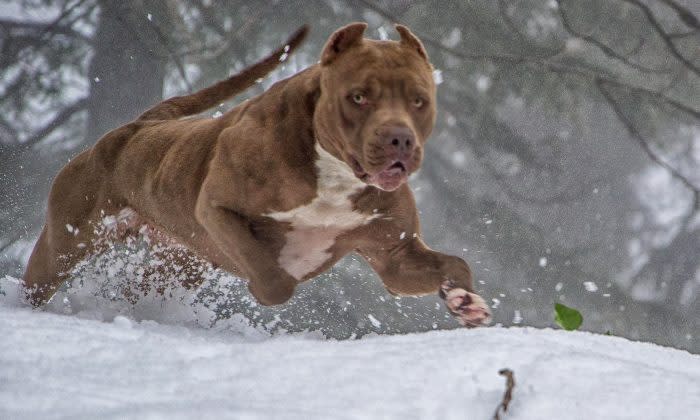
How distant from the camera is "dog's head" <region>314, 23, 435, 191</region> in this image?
8.59ft

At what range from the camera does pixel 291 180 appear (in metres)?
3.06

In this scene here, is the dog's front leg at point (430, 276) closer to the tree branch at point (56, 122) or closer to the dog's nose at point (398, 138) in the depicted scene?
the dog's nose at point (398, 138)

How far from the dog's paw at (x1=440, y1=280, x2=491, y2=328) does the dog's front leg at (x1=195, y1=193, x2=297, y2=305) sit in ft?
2.14

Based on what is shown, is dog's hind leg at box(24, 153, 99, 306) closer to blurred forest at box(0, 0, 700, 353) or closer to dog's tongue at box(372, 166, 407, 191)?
dog's tongue at box(372, 166, 407, 191)

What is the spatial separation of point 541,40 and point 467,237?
221 centimetres

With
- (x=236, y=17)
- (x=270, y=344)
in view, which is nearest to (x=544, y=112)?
(x=236, y=17)

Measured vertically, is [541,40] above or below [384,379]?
below

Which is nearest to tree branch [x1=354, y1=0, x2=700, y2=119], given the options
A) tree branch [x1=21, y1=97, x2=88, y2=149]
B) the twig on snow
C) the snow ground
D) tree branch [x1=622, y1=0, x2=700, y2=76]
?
tree branch [x1=622, y1=0, x2=700, y2=76]

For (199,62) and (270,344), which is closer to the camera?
(270,344)

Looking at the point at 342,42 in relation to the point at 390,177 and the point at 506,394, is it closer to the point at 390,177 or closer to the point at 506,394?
the point at 390,177

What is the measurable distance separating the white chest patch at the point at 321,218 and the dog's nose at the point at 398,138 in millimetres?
386

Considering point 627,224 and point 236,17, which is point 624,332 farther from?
point 236,17

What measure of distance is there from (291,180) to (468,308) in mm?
801

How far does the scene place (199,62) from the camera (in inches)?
323
